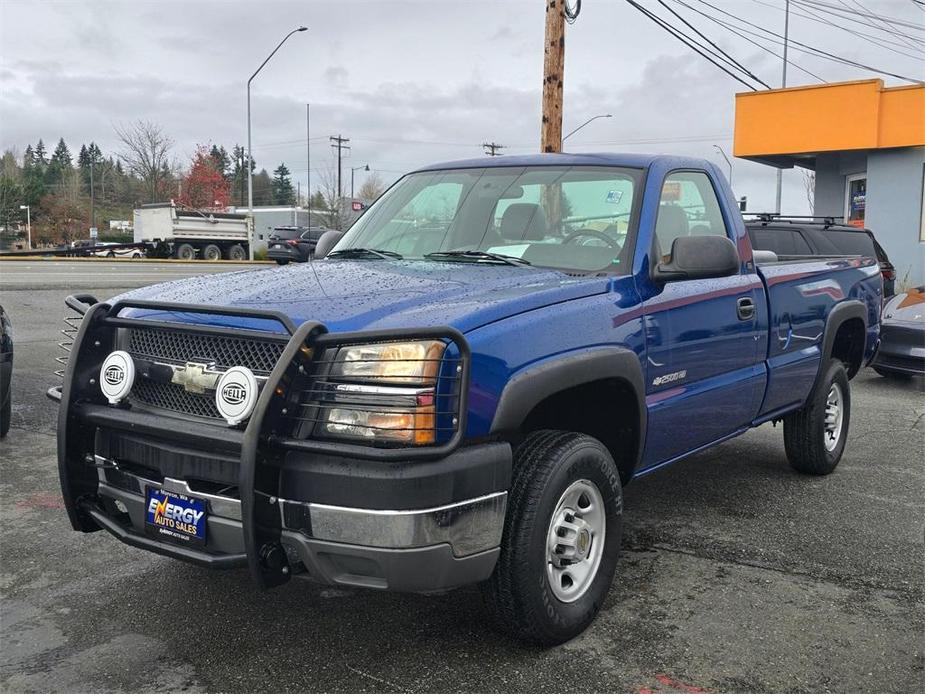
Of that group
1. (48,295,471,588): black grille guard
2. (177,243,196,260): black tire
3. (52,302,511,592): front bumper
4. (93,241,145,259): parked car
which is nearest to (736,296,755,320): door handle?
(52,302,511,592): front bumper

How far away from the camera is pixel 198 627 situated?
3.51 metres

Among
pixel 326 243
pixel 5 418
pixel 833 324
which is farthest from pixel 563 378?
pixel 5 418

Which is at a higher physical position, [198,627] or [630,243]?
[630,243]

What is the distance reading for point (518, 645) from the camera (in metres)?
3.32

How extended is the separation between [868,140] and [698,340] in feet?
58.2

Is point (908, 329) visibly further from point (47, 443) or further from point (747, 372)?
point (47, 443)

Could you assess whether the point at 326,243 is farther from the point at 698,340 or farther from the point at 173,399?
the point at 698,340

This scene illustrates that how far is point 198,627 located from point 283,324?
1381mm

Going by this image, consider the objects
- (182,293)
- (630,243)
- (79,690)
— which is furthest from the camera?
(630,243)

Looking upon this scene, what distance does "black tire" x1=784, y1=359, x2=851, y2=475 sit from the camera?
5.76 m

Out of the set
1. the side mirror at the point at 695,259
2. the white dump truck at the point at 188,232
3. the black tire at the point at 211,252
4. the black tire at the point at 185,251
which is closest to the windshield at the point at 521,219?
the side mirror at the point at 695,259

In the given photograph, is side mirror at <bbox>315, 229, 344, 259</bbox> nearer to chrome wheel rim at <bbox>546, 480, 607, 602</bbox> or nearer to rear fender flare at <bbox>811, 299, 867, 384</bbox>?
chrome wheel rim at <bbox>546, 480, 607, 602</bbox>

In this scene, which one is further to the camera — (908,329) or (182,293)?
(908,329)

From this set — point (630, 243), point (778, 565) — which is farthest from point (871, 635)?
point (630, 243)
